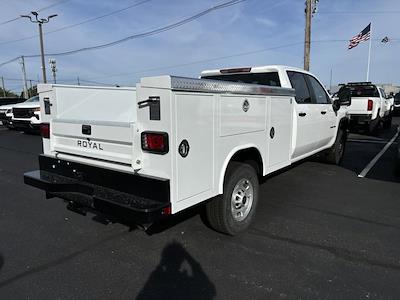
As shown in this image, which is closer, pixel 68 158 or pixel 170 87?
pixel 170 87

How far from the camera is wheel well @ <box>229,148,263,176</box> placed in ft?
12.9

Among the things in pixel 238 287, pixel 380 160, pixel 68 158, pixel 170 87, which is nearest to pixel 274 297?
pixel 238 287

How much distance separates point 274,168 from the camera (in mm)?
4660

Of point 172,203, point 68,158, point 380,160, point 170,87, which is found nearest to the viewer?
point 170,87

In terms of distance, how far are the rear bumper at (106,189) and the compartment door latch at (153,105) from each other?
0.52 m

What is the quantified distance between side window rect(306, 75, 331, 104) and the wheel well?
2.40 metres

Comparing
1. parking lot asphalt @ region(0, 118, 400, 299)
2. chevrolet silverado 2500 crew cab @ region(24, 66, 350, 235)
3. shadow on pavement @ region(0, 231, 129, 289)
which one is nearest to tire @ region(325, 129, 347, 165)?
parking lot asphalt @ region(0, 118, 400, 299)

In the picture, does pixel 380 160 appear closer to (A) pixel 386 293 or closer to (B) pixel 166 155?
(A) pixel 386 293

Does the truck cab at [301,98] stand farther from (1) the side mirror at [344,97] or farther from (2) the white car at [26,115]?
(2) the white car at [26,115]

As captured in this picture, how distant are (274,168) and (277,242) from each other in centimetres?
109

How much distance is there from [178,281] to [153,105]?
1.58 metres

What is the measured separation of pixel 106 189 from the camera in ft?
11.3

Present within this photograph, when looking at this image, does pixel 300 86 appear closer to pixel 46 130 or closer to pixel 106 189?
pixel 106 189

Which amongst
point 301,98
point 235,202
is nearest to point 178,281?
point 235,202
